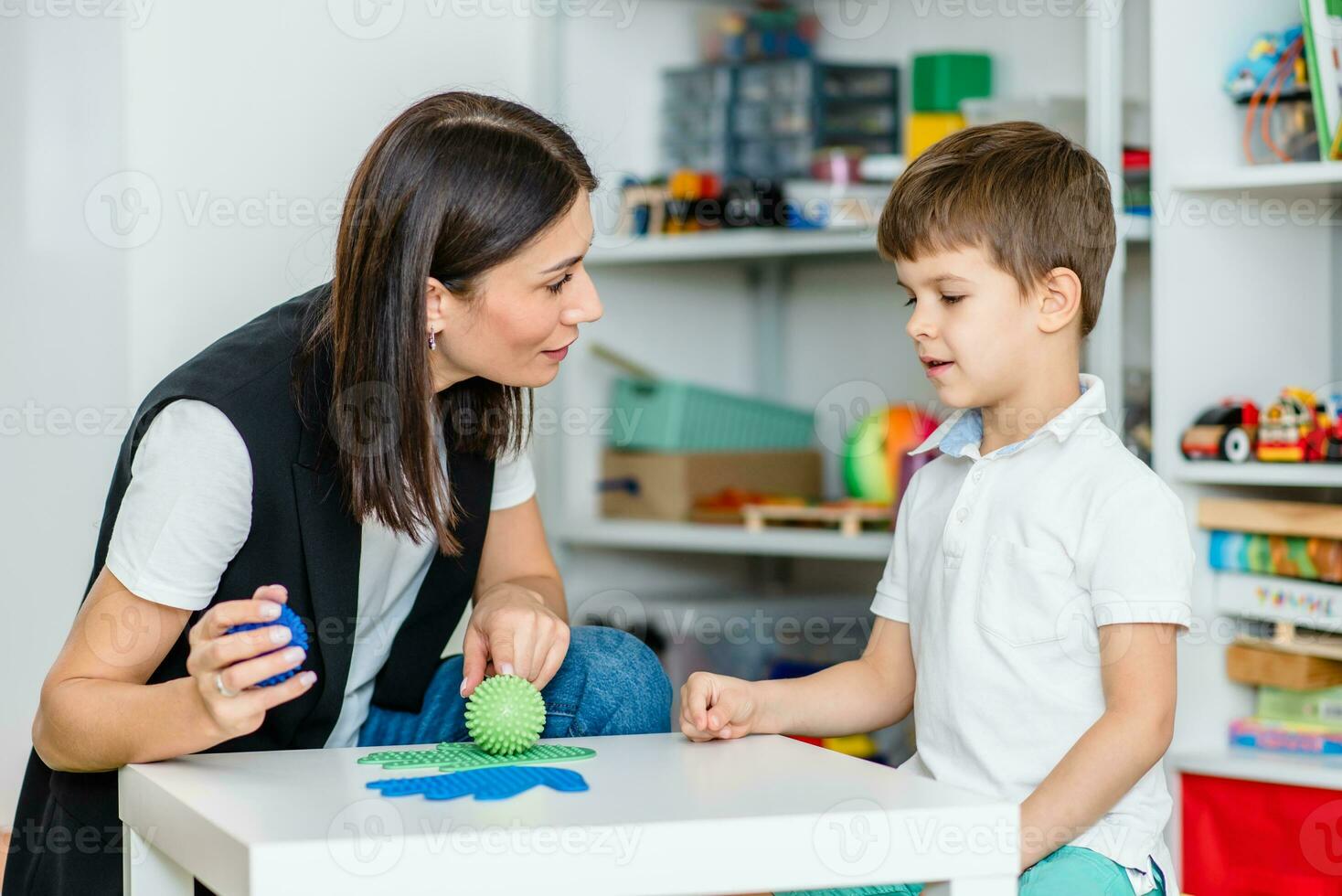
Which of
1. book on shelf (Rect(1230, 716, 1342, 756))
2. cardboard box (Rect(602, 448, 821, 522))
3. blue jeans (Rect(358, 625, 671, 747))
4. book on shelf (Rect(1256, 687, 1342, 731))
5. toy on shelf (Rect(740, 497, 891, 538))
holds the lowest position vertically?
book on shelf (Rect(1230, 716, 1342, 756))

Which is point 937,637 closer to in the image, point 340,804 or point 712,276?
point 340,804

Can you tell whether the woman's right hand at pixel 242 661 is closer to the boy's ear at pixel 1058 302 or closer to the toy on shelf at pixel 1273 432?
the boy's ear at pixel 1058 302

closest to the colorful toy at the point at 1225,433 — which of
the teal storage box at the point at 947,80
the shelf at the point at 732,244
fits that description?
the shelf at the point at 732,244

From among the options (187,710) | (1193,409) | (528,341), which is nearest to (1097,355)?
(1193,409)

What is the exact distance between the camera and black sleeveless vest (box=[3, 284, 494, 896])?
39.1 inches

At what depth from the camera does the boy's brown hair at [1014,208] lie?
3.46ft

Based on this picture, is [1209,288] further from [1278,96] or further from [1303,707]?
[1303,707]

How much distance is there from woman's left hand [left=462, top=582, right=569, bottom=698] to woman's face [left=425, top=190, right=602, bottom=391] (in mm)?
184

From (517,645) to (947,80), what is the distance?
126 centimetres

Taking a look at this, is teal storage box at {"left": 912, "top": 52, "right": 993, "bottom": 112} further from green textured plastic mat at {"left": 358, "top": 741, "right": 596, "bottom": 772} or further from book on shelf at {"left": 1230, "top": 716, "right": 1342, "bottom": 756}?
green textured plastic mat at {"left": 358, "top": 741, "right": 596, "bottom": 772}

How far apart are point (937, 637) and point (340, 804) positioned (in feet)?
1.63

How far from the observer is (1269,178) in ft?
4.75

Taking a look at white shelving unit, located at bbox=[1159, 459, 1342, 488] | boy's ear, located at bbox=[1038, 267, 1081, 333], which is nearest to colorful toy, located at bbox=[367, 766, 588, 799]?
boy's ear, located at bbox=[1038, 267, 1081, 333]

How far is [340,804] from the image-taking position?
0.75 metres
